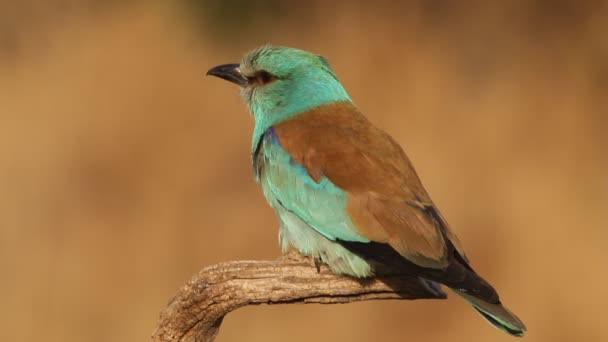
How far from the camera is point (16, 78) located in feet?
23.3

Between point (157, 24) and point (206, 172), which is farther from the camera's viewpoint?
point (157, 24)

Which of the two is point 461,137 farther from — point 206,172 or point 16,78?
→ point 16,78

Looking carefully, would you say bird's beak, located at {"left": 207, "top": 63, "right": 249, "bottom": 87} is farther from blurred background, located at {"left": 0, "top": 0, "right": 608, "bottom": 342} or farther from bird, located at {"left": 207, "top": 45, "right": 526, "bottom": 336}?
blurred background, located at {"left": 0, "top": 0, "right": 608, "bottom": 342}

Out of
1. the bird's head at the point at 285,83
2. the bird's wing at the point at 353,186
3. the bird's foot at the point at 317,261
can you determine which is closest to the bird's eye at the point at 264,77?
the bird's head at the point at 285,83

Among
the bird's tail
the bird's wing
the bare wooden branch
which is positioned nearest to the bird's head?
the bird's wing

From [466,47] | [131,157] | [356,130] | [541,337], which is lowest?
[541,337]

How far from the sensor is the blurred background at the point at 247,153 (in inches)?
252

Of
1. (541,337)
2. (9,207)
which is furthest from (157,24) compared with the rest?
(541,337)

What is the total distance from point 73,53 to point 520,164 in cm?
251

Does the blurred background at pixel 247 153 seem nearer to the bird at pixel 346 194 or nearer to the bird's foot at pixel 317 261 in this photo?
the bird at pixel 346 194

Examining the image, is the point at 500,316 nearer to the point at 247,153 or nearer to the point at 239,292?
the point at 239,292

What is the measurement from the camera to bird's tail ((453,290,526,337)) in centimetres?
376

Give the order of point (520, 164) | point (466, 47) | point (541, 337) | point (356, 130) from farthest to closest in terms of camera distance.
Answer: point (466, 47) < point (520, 164) < point (541, 337) < point (356, 130)

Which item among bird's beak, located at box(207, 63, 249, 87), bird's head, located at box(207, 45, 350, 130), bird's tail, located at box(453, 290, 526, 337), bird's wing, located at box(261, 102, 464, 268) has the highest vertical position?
bird's beak, located at box(207, 63, 249, 87)
